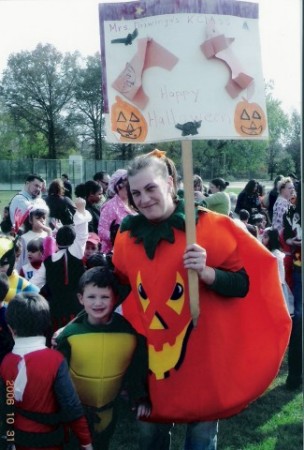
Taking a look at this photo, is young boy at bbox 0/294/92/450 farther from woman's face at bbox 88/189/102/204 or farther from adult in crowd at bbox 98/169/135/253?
woman's face at bbox 88/189/102/204

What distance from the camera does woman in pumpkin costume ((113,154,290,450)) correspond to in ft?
8.97

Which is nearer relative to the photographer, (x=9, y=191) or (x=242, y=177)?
(x=9, y=191)

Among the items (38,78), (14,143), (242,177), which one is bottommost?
(242,177)

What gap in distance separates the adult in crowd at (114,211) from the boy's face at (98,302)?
2015mm

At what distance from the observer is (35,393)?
2.83 m

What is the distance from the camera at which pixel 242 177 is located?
53.8 meters

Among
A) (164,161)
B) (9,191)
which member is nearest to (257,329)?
(164,161)

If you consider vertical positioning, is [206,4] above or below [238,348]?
above

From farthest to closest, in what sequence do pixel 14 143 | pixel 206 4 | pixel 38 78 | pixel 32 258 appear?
pixel 14 143
pixel 38 78
pixel 32 258
pixel 206 4

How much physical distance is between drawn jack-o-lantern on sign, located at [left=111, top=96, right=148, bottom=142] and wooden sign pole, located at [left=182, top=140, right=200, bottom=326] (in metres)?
0.23

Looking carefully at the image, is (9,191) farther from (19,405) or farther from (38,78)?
(19,405)

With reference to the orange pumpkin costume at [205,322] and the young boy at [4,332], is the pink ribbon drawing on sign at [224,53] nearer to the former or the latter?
the orange pumpkin costume at [205,322]

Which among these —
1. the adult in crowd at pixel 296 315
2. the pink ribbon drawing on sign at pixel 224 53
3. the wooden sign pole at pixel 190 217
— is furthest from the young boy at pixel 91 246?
the pink ribbon drawing on sign at pixel 224 53

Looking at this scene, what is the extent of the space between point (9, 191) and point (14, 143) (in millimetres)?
21885
